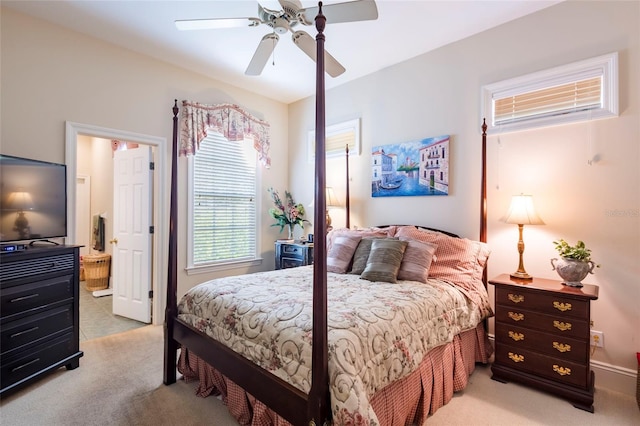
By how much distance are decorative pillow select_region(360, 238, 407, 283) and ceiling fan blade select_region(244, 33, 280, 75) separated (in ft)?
5.82

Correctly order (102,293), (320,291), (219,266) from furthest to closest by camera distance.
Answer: (102,293) < (219,266) < (320,291)

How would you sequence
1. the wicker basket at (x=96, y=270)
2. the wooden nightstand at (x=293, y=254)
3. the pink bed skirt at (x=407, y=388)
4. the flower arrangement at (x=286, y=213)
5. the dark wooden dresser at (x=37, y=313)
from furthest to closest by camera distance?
the wicker basket at (x=96, y=270) < the flower arrangement at (x=286, y=213) < the wooden nightstand at (x=293, y=254) < the dark wooden dresser at (x=37, y=313) < the pink bed skirt at (x=407, y=388)

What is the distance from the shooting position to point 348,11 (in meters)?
1.88

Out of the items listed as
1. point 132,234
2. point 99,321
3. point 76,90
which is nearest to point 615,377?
point 132,234

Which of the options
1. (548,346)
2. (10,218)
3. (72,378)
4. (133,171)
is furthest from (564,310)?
(133,171)

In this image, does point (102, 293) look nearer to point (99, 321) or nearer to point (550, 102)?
point (99, 321)

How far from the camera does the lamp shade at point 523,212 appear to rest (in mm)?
2439

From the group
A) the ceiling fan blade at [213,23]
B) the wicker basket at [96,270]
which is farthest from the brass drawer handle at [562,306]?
the wicker basket at [96,270]

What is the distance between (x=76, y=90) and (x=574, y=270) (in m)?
4.44

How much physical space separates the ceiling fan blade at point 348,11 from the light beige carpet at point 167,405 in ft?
8.27

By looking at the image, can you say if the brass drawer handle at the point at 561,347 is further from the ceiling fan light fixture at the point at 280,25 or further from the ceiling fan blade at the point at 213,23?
the ceiling fan blade at the point at 213,23

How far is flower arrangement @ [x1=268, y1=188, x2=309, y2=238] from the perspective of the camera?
14.2ft

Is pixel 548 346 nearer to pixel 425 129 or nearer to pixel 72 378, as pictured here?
pixel 425 129

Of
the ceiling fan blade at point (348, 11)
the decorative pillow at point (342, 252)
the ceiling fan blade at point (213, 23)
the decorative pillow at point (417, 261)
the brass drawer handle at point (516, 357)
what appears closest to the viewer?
the ceiling fan blade at point (348, 11)
